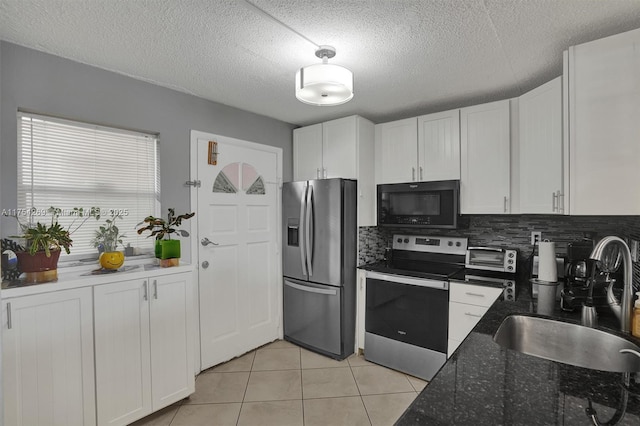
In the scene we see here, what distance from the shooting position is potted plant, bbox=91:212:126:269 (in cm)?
200

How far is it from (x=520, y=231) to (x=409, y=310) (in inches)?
46.5

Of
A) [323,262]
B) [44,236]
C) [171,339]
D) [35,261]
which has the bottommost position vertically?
[171,339]

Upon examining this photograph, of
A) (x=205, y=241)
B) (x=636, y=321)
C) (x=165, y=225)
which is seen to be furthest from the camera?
(x=205, y=241)

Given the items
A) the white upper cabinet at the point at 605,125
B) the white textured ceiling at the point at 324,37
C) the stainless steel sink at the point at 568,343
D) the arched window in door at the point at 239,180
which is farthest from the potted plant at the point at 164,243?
the white upper cabinet at the point at 605,125

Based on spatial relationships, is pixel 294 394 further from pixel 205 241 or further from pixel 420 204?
pixel 420 204

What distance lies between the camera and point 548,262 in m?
2.11

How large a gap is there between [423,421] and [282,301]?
2.71 metres

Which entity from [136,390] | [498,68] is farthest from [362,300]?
[498,68]

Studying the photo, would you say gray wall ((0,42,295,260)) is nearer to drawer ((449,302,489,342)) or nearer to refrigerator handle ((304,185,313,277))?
refrigerator handle ((304,185,313,277))

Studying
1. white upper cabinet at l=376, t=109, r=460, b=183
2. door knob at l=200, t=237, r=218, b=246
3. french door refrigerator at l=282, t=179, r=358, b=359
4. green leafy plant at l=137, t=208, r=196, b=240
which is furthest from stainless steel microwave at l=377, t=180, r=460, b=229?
green leafy plant at l=137, t=208, r=196, b=240

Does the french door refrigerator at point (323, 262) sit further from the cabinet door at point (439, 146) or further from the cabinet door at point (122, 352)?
the cabinet door at point (122, 352)

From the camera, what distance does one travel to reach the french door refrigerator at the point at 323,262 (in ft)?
9.52

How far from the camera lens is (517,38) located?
1715 millimetres

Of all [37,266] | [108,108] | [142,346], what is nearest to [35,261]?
[37,266]
